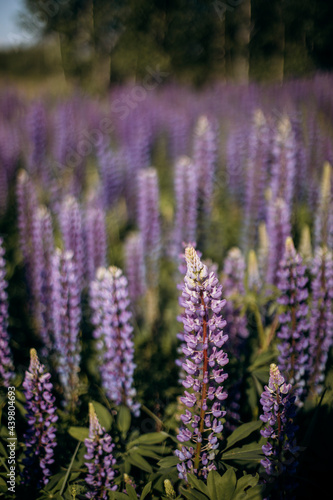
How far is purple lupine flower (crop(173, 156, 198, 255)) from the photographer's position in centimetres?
316

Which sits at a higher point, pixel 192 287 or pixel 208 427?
pixel 192 287

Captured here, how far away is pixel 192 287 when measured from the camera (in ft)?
4.13

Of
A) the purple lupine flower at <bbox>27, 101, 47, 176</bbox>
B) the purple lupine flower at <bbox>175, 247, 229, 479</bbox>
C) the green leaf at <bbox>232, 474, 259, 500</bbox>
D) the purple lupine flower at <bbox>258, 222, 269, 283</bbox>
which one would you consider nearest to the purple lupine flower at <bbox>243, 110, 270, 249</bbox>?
the purple lupine flower at <bbox>258, 222, 269, 283</bbox>

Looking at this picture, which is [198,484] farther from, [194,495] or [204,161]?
[204,161]

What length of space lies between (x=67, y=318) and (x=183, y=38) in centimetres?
1213

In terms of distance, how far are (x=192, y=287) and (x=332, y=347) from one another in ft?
5.16

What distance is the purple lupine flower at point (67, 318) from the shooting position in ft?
6.65

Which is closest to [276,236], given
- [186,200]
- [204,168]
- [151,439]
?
[186,200]


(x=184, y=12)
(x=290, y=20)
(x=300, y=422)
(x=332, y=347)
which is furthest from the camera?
(x=184, y=12)

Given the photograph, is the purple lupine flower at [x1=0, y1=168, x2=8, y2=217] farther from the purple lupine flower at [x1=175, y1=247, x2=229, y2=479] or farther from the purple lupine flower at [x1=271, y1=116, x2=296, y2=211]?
the purple lupine flower at [x1=175, y1=247, x2=229, y2=479]

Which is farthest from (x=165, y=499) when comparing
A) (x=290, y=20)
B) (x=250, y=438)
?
(x=290, y=20)

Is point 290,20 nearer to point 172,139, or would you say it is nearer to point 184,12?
point 172,139

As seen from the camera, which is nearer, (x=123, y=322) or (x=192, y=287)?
(x=192, y=287)

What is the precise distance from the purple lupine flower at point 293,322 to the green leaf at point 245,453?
1.57ft
